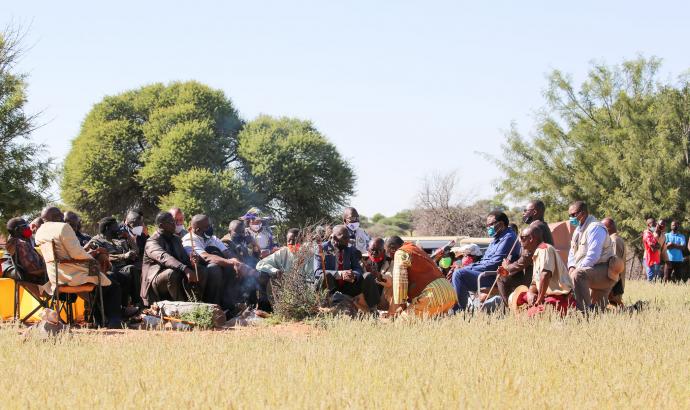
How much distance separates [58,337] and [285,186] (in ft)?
121

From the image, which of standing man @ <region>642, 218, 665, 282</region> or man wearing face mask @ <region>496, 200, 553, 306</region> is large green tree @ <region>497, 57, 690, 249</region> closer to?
standing man @ <region>642, 218, 665, 282</region>

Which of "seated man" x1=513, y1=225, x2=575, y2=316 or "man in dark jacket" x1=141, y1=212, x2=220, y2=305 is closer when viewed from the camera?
"seated man" x1=513, y1=225, x2=575, y2=316

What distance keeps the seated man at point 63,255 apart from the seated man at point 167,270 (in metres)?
0.69

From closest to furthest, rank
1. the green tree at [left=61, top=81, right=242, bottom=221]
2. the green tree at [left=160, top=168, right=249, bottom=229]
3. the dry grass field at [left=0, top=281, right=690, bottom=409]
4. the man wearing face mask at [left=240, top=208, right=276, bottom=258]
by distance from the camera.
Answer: the dry grass field at [left=0, top=281, right=690, bottom=409] → the man wearing face mask at [left=240, top=208, right=276, bottom=258] → the green tree at [left=160, top=168, right=249, bottom=229] → the green tree at [left=61, top=81, right=242, bottom=221]

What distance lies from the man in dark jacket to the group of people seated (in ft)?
0.04

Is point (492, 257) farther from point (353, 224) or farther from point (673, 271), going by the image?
point (673, 271)

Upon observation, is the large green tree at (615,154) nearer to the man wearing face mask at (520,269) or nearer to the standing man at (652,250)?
the standing man at (652,250)

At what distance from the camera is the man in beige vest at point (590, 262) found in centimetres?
1109

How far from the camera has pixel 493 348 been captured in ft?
26.9

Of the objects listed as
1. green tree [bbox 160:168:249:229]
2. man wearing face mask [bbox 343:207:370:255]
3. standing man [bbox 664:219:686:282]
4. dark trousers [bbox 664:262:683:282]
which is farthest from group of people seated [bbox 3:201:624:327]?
green tree [bbox 160:168:249:229]

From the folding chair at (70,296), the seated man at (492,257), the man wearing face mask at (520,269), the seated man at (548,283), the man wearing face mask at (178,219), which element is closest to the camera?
the seated man at (548,283)

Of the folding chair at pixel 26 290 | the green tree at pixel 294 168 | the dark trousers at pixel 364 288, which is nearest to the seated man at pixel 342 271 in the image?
the dark trousers at pixel 364 288

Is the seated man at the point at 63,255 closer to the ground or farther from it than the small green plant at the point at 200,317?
farther from it

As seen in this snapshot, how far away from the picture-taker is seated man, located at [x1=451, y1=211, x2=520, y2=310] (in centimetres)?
1195
